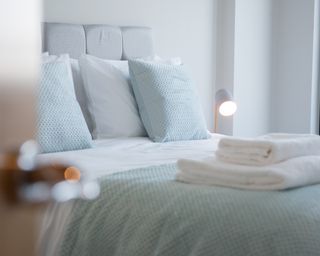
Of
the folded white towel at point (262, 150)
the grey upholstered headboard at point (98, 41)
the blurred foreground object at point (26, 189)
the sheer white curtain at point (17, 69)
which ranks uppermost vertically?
the grey upholstered headboard at point (98, 41)

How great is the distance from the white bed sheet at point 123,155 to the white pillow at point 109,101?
0.08m

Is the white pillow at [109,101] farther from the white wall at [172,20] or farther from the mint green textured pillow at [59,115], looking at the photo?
the white wall at [172,20]

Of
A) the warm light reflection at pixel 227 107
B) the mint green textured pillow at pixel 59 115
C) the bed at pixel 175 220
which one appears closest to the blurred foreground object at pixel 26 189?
the bed at pixel 175 220

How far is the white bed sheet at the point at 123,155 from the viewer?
1.41 meters

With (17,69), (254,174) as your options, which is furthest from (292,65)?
(17,69)

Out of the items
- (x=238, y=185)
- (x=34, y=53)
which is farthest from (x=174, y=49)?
(x=34, y=53)

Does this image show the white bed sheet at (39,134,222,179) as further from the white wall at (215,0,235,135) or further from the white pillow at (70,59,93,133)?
the white wall at (215,0,235,135)

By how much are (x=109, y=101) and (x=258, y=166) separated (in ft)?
3.94

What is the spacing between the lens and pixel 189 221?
1.24 meters

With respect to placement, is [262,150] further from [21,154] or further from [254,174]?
[21,154]

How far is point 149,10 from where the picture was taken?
127 inches

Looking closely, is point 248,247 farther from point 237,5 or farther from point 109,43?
point 237,5

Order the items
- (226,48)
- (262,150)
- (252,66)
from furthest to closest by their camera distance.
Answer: (252,66) < (226,48) < (262,150)

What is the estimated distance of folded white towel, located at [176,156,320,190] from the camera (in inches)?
53.2
